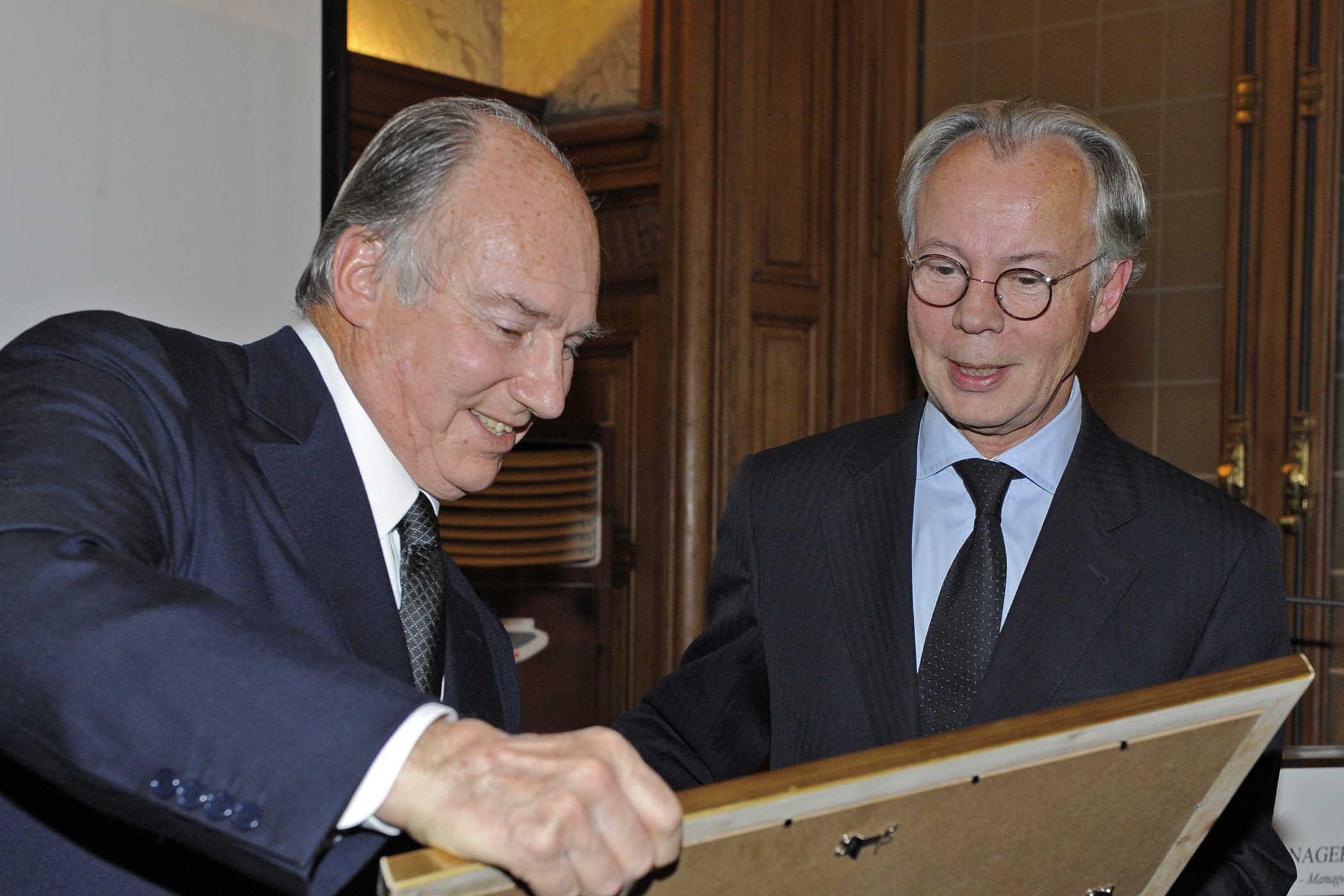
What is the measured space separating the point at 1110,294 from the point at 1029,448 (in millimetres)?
281

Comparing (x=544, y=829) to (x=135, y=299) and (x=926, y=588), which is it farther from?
(x=135, y=299)

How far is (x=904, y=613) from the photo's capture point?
1701 millimetres

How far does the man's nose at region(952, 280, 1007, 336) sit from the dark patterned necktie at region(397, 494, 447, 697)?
2.57 feet

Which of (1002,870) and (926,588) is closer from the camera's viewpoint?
(1002,870)

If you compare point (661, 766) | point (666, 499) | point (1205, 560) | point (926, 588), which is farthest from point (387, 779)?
point (666, 499)

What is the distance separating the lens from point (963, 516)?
5.86 ft

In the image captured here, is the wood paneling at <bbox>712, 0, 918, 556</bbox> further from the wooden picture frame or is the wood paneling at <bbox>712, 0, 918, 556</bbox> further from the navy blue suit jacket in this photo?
the wooden picture frame

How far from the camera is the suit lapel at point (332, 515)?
4.01 ft

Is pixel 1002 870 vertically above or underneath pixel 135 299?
underneath

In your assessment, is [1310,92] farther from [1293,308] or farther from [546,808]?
[546,808]

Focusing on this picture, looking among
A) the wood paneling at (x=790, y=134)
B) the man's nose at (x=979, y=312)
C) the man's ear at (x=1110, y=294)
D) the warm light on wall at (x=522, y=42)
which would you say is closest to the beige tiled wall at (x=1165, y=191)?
the wood paneling at (x=790, y=134)

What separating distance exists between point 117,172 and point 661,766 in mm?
1585

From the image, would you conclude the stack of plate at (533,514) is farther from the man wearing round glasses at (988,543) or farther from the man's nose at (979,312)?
the man's nose at (979,312)

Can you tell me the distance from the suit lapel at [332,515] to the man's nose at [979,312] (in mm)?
875
